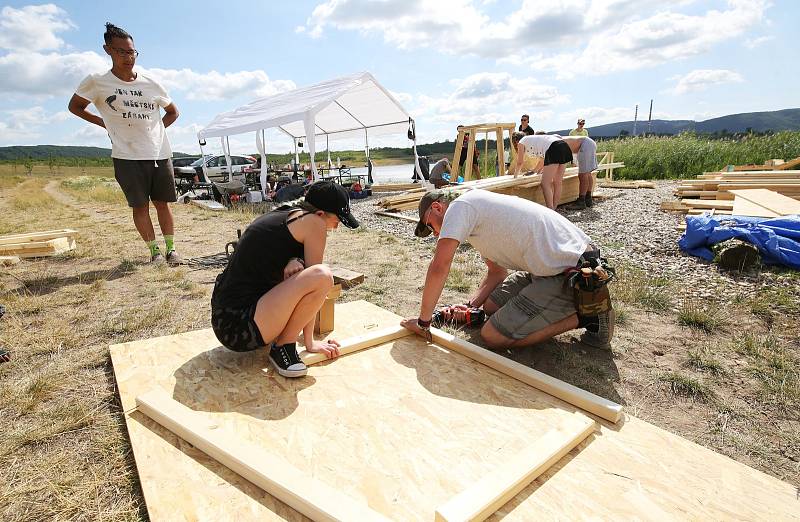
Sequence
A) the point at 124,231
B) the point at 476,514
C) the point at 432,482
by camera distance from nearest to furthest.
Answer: the point at 476,514 < the point at 432,482 < the point at 124,231

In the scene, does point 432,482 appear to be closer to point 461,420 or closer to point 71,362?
point 461,420

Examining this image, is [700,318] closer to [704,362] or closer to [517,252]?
[704,362]

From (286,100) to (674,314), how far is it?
12.9 m

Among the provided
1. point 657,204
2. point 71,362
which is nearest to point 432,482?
point 71,362

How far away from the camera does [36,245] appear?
5.38 m

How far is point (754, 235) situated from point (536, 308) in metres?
3.23

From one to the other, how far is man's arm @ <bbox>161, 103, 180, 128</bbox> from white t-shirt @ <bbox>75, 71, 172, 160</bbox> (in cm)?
8

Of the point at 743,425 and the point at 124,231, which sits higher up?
the point at 124,231

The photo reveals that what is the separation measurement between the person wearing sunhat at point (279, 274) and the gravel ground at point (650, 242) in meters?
3.46

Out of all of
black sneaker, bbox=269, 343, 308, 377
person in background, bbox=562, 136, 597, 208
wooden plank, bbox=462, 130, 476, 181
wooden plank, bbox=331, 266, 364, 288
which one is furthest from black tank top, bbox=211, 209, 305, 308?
wooden plank, bbox=462, 130, 476, 181

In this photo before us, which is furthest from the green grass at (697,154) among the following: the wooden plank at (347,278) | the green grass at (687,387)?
the green grass at (687,387)

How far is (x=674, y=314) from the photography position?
3451mm

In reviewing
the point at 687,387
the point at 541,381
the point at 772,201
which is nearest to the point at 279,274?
the point at 541,381

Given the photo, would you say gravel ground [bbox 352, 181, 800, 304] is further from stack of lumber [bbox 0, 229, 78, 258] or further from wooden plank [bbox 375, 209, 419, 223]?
stack of lumber [bbox 0, 229, 78, 258]
